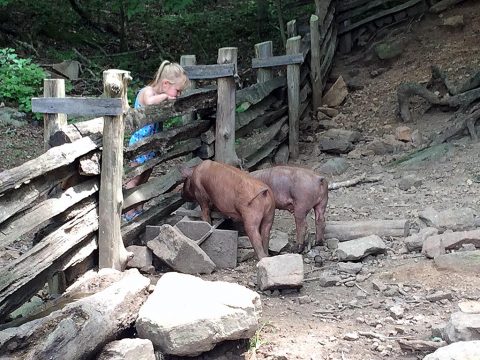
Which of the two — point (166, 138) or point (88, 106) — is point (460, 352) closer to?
point (88, 106)

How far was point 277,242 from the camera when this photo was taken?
5.70 meters

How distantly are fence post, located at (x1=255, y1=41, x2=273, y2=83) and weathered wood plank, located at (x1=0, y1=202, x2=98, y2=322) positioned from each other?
153 inches

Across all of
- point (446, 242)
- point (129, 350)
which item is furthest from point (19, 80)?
point (129, 350)

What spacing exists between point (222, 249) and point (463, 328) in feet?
7.76

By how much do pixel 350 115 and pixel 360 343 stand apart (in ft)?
20.6

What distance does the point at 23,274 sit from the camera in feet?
13.0

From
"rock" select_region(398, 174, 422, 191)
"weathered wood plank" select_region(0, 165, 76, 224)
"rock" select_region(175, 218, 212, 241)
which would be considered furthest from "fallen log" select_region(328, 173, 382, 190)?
"weathered wood plank" select_region(0, 165, 76, 224)

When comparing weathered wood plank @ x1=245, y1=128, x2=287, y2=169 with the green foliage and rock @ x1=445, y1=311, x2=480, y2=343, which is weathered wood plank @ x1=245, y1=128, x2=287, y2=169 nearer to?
the green foliage

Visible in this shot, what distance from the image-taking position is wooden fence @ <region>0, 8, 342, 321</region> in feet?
13.0

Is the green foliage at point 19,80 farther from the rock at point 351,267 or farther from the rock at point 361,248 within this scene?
the rock at point 351,267

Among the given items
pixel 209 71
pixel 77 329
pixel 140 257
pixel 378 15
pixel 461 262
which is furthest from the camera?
pixel 378 15

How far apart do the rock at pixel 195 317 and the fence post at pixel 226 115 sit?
280 centimetres

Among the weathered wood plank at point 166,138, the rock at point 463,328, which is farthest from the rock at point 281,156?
the rock at point 463,328

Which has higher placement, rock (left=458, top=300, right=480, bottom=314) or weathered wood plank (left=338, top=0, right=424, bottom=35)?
weathered wood plank (left=338, top=0, right=424, bottom=35)
